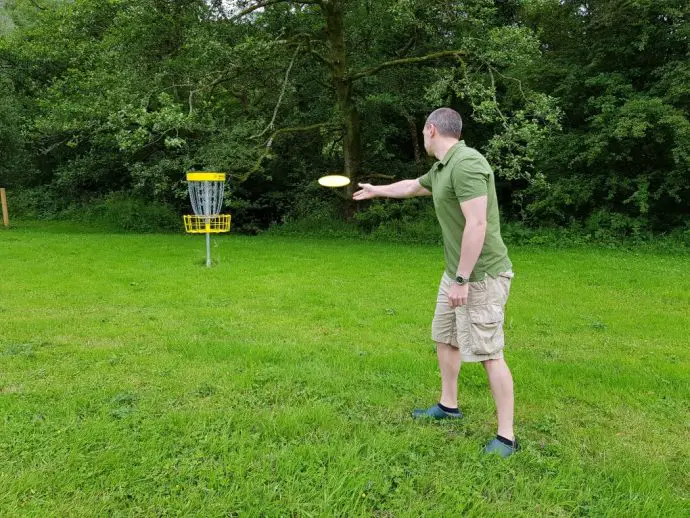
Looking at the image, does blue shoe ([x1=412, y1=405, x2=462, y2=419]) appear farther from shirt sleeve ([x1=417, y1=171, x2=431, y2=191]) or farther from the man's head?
the man's head

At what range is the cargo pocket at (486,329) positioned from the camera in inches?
114

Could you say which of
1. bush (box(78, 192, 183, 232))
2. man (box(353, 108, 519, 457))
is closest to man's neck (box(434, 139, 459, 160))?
man (box(353, 108, 519, 457))

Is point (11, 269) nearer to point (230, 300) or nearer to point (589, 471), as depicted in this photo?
point (230, 300)

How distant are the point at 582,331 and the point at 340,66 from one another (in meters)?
10.4

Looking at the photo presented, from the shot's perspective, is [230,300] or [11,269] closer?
[230,300]

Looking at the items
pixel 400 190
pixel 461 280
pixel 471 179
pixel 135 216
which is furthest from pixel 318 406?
pixel 135 216

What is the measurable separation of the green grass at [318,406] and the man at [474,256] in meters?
0.41

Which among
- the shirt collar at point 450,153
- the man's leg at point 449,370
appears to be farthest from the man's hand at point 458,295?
the shirt collar at point 450,153

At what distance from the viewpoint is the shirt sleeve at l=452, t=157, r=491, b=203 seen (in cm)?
280

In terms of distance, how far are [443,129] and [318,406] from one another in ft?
6.22

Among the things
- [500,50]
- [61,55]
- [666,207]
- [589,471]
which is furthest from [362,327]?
[61,55]

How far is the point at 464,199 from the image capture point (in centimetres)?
282

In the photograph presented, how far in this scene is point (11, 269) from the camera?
8883 mm

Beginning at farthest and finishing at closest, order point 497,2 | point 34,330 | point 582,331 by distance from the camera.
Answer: point 497,2 < point 582,331 < point 34,330
